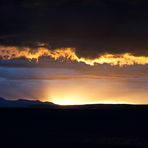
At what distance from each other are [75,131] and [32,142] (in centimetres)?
1872

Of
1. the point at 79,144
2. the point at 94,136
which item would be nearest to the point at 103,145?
the point at 79,144

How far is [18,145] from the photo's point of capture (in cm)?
5544

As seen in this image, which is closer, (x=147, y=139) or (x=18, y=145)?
(x=18, y=145)

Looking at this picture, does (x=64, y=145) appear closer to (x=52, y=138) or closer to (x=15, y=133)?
(x=52, y=138)

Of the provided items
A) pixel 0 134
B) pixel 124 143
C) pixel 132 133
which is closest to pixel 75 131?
pixel 132 133

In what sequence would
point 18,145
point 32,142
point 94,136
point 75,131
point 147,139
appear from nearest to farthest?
point 18,145
point 32,142
point 147,139
point 94,136
point 75,131

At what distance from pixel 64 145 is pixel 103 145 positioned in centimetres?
402

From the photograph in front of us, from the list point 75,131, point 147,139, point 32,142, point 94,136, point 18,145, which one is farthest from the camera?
point 75,131

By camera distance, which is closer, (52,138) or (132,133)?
(52,138)

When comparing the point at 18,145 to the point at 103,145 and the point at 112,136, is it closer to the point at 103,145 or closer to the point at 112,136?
the point at 103,145

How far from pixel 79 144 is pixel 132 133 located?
1725cm

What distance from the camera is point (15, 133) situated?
234ft

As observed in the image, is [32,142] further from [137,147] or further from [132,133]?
[132,133]

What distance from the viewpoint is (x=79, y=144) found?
5847 centimetres
